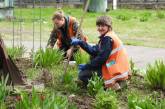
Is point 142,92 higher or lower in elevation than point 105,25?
lower

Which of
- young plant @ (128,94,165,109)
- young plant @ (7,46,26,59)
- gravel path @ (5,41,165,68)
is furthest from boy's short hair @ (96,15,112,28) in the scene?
gravel path @ (5,41,165,68)

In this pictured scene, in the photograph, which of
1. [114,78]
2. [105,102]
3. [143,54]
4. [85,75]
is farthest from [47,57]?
[143,54]

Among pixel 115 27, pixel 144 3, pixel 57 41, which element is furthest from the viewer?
pixel 144 3

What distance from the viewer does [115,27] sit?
17.9 m

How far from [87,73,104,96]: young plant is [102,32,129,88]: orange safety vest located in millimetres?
330

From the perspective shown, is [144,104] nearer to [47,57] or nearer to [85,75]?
[85,75]

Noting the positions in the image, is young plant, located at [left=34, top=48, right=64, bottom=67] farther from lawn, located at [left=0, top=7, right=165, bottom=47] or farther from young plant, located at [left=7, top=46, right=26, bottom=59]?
lawn, located at [left=0, top=7, right=165, bottom=47]

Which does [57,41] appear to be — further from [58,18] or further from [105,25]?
[105,25]

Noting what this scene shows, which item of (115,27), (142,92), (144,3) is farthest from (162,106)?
(144,3)

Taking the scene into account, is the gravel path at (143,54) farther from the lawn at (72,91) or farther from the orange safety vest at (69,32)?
the lawn at (72,91)

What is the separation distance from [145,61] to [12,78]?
14.7ft

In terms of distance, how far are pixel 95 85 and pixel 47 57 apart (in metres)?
2.16

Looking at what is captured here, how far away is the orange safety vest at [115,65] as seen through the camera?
22.5 ft

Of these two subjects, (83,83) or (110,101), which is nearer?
(110,101)
